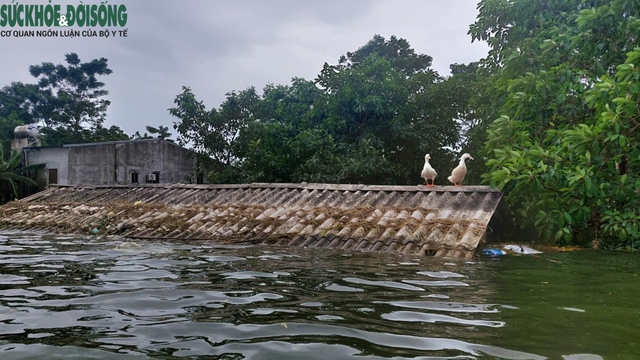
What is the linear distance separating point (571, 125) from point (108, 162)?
71.2ft

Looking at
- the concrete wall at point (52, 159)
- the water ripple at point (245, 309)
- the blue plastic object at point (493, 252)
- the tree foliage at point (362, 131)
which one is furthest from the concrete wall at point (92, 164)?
the blue plastic object at point (493, 252)

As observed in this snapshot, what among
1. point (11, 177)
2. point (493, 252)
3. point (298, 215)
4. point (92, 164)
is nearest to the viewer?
point (493, 252)

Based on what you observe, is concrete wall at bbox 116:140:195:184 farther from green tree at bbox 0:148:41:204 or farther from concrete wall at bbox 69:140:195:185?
green tree at bbox 0:148:41:204

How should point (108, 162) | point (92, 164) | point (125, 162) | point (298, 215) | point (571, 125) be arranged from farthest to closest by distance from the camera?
1. point (125, 162)
2. point (108, 162)
3. point (92, 164)
4. point (571, 125)
5. point (298, 215)

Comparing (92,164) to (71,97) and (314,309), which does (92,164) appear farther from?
(314,309)

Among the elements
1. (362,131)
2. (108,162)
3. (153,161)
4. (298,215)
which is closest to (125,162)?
(108,162)

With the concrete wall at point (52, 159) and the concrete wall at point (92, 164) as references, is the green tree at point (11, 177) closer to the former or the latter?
the concrete wall at point (52, 159)

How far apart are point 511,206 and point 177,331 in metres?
A: 8.12

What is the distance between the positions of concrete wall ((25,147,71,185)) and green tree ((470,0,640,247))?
68.4 ft

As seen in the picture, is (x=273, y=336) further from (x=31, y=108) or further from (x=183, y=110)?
(x=31, y=108)

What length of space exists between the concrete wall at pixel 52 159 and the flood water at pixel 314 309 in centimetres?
1952

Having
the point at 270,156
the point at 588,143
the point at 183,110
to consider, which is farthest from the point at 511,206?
the point at 183,110

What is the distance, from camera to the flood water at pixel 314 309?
2420 millimetres

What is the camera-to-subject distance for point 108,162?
77.7 ft
